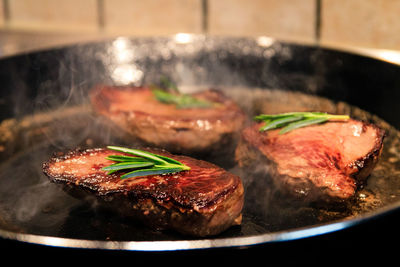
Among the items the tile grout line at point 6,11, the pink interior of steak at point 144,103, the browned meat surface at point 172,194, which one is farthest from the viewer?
the tile grout line at point 6,11

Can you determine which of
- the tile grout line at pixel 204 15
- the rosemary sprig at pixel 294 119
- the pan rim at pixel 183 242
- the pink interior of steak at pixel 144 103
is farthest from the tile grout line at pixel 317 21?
the pan rim at pixel 183 242

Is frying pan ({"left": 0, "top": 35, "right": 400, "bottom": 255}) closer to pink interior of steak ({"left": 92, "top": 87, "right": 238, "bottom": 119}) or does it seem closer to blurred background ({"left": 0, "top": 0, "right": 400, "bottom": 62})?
pink interior of steak ({"left": 92, "top": 87, "right": 238, "bottom": 119})

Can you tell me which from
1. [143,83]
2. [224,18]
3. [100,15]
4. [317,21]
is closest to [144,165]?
[143,83]

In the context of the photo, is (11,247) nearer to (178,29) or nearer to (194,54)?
(194,54)

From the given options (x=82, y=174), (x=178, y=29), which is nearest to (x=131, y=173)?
(x=82, y=174)

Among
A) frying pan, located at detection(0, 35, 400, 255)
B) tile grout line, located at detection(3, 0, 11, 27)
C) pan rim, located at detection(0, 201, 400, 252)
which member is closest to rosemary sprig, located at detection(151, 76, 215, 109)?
frying pan, located at detection(0, 35, 400, 255)

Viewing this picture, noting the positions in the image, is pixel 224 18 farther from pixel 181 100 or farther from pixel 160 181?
pixel 160 181

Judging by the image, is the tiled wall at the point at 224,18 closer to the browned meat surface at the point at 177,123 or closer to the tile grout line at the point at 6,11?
the tile grout line at the point at 6,11

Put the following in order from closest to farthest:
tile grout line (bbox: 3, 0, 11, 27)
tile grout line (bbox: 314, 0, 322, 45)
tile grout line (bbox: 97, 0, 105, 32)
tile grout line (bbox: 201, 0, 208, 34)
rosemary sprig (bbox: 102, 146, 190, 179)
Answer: rosemary sprig (bbox: 102, 146, 190, 179), tile grout line (bbox: 314, 0, 322, 45), tile grout line (bbox: 201, 0, 208, 34), tile grout line (bbox: 97, 0, 105, 32), tile grout line (bbox: 3, 0, 11, 27)

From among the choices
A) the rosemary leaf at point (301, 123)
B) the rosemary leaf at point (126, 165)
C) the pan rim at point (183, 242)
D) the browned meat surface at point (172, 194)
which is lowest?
the browned meat surface at point (172, 194)
